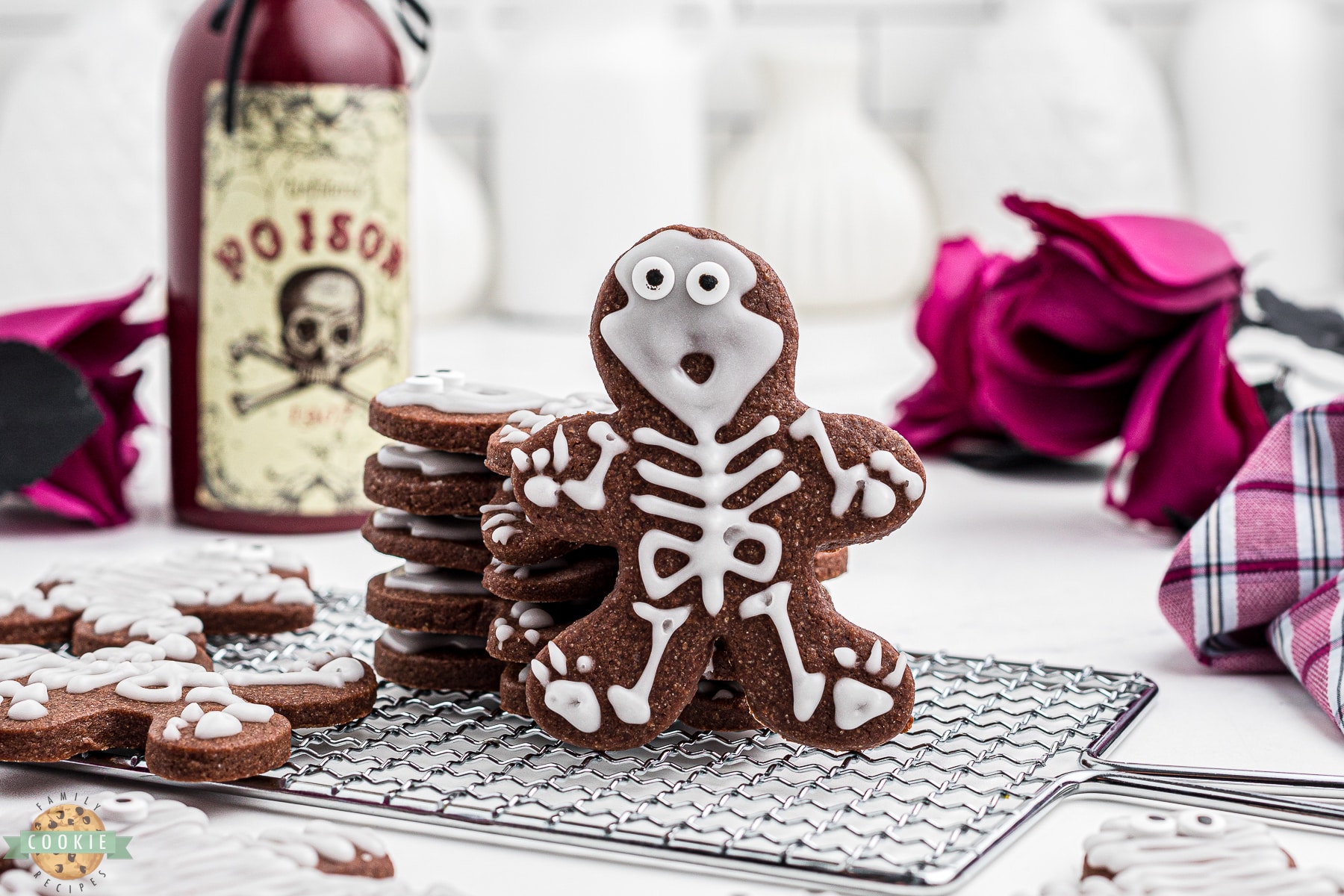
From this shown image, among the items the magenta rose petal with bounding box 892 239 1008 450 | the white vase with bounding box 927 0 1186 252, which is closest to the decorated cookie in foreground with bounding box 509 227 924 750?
the magenta rose petal with bounding box 892 239 1008 450

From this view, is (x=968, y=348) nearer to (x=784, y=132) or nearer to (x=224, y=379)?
(x=224, y=379)

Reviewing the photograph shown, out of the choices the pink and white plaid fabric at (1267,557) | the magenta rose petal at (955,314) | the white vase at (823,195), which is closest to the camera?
the pink and white plaid fabric at (1267,557)

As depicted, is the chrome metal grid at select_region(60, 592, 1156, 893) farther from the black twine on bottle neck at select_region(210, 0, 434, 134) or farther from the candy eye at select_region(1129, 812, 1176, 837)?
the black twine on bottle neck at select_region(210, 0, 434, 134)

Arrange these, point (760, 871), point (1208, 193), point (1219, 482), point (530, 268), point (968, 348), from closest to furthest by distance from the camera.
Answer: point (760, 871)
point (1219, 482)
point (968, 348)
point (530, 268)
point (1208, 193)

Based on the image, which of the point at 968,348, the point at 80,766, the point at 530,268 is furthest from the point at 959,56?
the point at 80,766

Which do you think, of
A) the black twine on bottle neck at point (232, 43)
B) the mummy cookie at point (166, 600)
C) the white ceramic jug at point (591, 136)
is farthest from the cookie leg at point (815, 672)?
the white ceramic jug at point (591, 136)

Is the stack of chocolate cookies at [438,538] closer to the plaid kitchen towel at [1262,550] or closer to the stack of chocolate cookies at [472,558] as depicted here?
the stack of chocolate cookies at [472,558]
